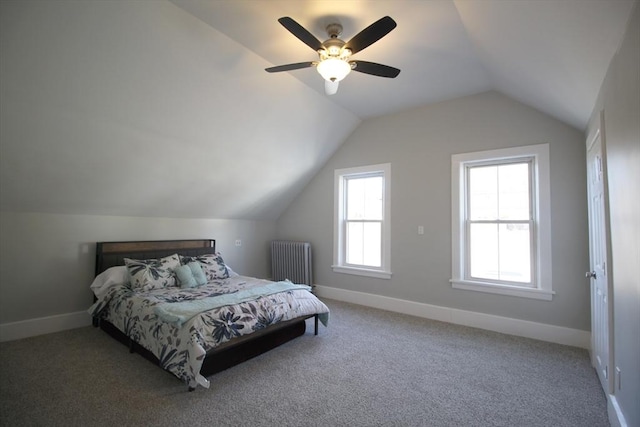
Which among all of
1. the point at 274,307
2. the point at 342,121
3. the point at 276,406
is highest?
the point at 342,121

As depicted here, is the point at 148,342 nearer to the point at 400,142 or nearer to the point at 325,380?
the point at 325,380

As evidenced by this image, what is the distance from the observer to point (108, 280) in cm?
339

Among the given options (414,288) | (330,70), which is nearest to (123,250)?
(330,70)

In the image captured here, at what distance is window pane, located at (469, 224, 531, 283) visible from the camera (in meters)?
3.54

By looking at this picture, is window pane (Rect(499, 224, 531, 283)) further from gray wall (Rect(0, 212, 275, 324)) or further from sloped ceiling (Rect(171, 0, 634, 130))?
gray wall (Rect(0, 212, 275, 324))

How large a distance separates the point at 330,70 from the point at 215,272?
2893mm

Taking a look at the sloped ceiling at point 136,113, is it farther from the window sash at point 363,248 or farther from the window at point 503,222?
the window at point 503,222

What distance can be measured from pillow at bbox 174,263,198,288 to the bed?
1cm

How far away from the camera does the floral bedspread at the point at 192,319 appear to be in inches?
89.0

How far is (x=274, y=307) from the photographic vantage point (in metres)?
2.91

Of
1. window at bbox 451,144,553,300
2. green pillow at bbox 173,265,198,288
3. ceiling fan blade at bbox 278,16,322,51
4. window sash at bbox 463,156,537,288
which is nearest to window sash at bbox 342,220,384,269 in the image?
window at bbox 451,144,553,300

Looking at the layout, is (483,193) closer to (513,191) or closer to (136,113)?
(513,191)

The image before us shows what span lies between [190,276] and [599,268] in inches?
155

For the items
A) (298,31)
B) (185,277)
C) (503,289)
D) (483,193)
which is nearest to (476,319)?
(503,289)
